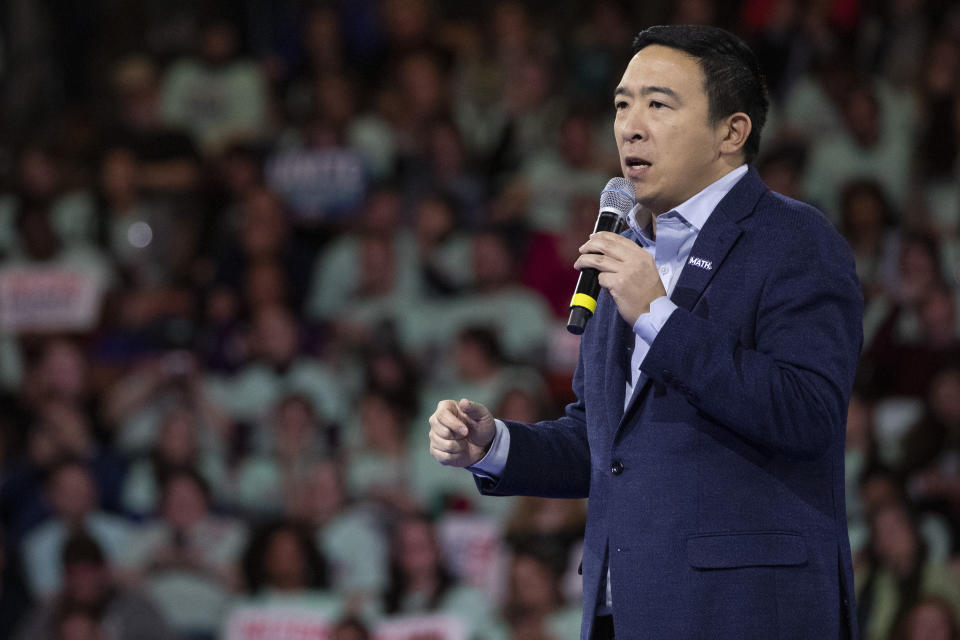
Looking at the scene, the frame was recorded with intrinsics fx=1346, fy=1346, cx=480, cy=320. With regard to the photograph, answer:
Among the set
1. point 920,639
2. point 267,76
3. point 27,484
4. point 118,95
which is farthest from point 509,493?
point 118,95

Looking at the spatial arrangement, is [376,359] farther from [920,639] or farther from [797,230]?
[797,230]

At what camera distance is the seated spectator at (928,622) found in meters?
4.73

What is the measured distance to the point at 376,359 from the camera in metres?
6.53

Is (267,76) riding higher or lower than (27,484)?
higher

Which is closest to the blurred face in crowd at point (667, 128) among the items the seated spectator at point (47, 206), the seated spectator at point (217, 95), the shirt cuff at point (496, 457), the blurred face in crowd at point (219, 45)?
the shirt cuff at point (496, 457)

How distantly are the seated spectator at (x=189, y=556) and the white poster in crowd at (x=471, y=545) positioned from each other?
101 centimetres

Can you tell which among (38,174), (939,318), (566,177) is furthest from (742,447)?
(38,174)

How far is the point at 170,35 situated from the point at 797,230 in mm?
8558

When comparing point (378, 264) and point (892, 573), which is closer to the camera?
point (892, 573)

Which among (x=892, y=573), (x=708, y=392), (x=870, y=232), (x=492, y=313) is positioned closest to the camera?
(x=708, y=392)

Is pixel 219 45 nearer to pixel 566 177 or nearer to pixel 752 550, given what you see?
pixel 566 177

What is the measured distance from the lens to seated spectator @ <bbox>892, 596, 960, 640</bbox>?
15.5 feet

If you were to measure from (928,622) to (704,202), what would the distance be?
120 inches

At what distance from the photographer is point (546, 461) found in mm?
2393
